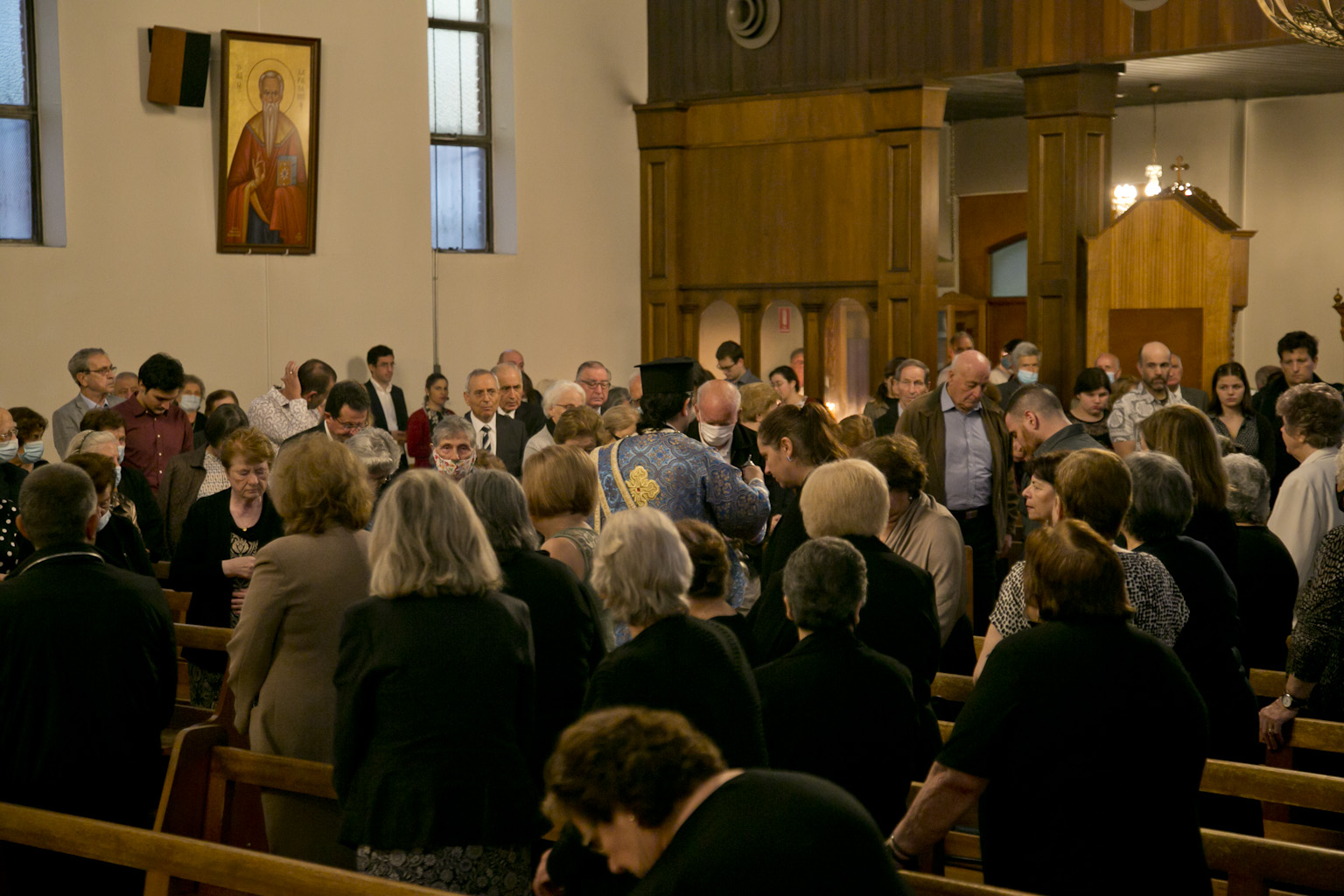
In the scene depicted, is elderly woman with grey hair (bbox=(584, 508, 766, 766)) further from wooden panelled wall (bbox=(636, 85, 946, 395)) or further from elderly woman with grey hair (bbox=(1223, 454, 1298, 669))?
wooden panelled wall (bbox=(636, 85, 946, 395))

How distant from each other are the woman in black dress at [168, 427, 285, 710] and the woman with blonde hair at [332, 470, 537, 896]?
1.94m

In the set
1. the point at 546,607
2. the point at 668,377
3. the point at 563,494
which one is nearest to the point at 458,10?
the point at 668,377

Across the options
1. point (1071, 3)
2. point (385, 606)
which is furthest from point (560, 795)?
point (1071, 3)

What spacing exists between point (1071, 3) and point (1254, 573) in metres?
8.33

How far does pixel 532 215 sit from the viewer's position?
1392 centimetres

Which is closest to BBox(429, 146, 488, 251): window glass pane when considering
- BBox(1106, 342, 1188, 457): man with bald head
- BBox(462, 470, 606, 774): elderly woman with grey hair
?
BBox(1106, 342, 1188, 457): man with bald head

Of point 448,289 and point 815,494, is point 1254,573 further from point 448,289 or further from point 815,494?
point 448,289

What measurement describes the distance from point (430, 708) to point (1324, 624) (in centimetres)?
242

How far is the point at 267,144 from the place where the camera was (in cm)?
1191

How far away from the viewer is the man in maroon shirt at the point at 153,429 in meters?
8.66

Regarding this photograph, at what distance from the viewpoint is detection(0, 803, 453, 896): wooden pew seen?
3.02 meters

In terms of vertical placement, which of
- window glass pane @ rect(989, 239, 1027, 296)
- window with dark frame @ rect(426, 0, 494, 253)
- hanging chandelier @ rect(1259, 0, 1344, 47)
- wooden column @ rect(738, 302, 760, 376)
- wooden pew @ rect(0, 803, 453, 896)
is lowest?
wooden pew @ rect(0, 803, 453, 896)

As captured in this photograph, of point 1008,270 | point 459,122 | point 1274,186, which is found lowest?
point 1008,270

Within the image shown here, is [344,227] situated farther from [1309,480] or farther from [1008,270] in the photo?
[1309,480]
